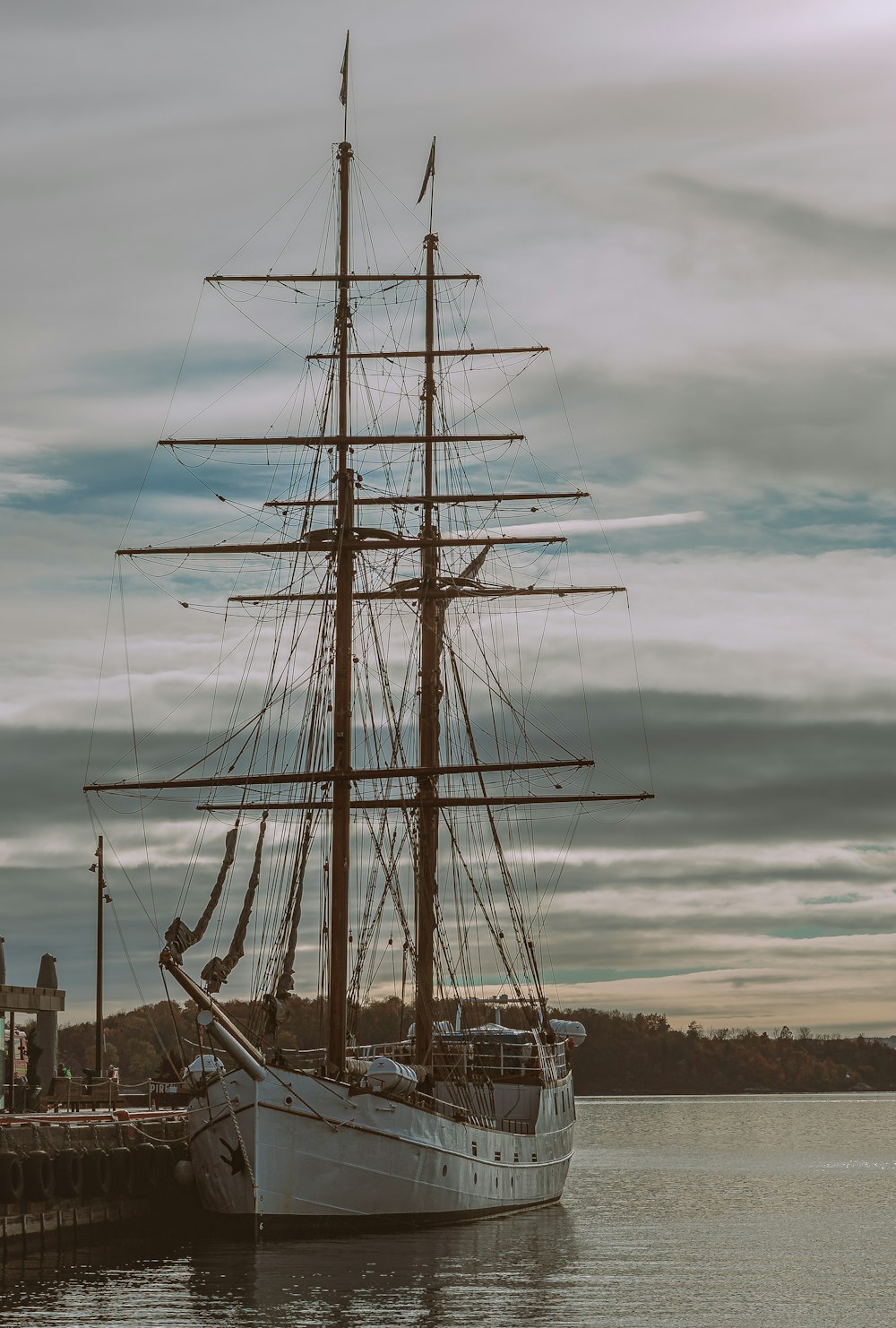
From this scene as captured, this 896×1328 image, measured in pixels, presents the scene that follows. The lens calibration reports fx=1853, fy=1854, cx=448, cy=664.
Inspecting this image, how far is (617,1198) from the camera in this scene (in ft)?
233

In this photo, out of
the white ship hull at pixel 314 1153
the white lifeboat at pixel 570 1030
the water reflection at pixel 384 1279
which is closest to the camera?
the water reflection at pixel 384 1279

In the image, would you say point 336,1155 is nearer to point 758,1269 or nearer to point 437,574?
point 758,1269

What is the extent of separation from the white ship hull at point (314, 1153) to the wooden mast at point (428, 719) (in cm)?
760

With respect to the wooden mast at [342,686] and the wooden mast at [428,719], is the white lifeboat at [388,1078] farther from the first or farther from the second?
the wooden mast at [428,719]

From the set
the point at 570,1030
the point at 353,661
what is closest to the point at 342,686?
the point at 353,661

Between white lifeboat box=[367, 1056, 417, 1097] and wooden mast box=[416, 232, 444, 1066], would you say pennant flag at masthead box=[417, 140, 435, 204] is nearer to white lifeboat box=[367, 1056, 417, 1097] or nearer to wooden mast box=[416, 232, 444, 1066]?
wooden mast box=[416, 232, 444, 1066]

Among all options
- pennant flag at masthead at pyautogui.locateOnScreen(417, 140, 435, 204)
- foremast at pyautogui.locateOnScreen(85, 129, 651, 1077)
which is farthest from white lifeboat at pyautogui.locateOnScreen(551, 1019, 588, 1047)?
pennant flag at masthead at pyautogui.locateOnScreen(417, 140, 435, 204)

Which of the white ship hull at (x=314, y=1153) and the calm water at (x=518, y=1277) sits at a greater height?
the white ship hull at (x=314, y=1153)

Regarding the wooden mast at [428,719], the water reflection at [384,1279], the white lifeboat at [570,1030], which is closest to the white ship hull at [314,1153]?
the water reflection at [384,1279]

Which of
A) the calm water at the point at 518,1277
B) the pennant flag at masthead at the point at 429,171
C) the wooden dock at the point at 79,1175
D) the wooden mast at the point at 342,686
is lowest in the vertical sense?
the calm water at the point at 518,1277

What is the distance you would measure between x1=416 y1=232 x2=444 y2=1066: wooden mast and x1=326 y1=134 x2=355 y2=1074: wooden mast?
224 inches

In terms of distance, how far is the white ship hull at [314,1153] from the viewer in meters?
43.6

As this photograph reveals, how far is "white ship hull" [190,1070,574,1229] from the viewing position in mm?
43562

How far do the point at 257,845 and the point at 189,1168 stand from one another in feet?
26.8
